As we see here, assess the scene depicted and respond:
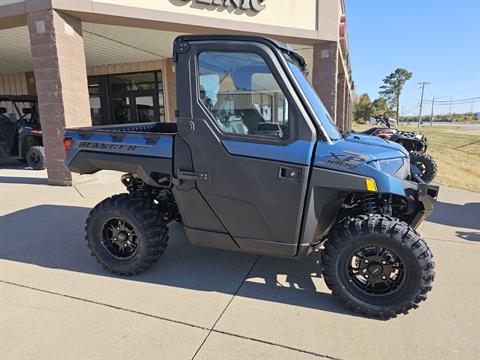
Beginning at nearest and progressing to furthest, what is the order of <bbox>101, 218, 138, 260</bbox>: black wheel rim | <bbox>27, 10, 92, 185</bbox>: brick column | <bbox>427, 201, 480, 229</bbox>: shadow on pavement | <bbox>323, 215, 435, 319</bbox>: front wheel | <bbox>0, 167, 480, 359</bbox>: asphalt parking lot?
1. <bbox>0, 167, 480, 359</bbox>: asphalt parking lot
2. <bbox>323, 215, 435, 319</bbox>: front wheel
3. <bbox>101, 218, 138, 260</bbox>: black wheel rim
4. <bbox>427, 201, 480, 229</bbox>: shadow on pavement
5. <bbox>27, 10, 92, 185</bbox>: brick column

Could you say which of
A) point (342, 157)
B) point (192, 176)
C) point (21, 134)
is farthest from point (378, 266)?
point (21, 134)

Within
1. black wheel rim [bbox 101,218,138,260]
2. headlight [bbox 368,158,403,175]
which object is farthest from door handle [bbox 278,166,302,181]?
black wheel rim [bbox 101,218,138,260]

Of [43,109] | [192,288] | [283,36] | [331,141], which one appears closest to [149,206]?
[192,288]

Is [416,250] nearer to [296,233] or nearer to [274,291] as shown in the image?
[296,233]

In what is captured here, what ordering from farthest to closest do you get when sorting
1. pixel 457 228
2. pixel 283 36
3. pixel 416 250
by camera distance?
pixel 283 36 < pixel 457 228 < pixel 416 250

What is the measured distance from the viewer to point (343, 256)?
2652 mm

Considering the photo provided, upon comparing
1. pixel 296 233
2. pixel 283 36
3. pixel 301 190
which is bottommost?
pixel 296 233

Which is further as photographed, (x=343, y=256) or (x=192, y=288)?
(x=192, y=288)

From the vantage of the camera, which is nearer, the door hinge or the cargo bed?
the door hinge

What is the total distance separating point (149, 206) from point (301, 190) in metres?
1.54

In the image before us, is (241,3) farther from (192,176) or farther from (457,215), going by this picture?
(192,176)

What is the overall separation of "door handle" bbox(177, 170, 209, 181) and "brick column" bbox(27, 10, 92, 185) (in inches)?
210

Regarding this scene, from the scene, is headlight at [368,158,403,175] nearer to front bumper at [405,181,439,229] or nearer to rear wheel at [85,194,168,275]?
front bumper at [405,181,439,229]

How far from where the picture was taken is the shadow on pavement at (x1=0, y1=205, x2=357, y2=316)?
118 inches
